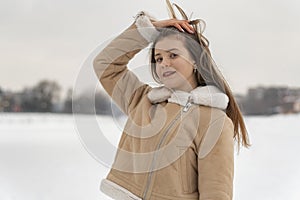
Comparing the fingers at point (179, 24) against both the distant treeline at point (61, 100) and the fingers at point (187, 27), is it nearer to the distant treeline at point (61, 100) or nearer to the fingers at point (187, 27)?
the fingers at point (187, 27)

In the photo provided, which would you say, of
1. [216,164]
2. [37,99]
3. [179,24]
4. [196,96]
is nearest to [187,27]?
[179,24]

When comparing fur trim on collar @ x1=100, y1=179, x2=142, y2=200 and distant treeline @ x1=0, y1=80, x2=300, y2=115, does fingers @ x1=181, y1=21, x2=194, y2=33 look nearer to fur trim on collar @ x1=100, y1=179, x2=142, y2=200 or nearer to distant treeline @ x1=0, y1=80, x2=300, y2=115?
fur trim on collar @ x1=100, y1=179, x2=142, y2=200

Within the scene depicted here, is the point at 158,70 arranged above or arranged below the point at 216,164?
above

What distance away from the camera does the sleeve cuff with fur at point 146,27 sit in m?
0.87

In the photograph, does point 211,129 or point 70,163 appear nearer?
point 211,129

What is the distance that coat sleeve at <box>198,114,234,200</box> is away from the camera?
31.3 inches

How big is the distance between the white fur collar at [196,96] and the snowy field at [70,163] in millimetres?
590

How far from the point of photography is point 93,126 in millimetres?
905

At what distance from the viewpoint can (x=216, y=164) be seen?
80 cm

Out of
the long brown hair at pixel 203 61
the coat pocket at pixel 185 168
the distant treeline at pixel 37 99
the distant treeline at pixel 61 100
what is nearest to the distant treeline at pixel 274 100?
the distant treeline at pixel 61 100

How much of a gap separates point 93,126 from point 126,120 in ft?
0.22

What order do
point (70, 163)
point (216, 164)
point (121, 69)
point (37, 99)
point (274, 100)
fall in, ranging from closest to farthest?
point (216, 164)
point (121, 69)
point (70, 163)
point (37, 99)
point (274, 100)

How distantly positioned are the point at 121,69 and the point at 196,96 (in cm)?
17

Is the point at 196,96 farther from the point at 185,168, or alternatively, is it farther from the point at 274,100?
the point at 274,100
